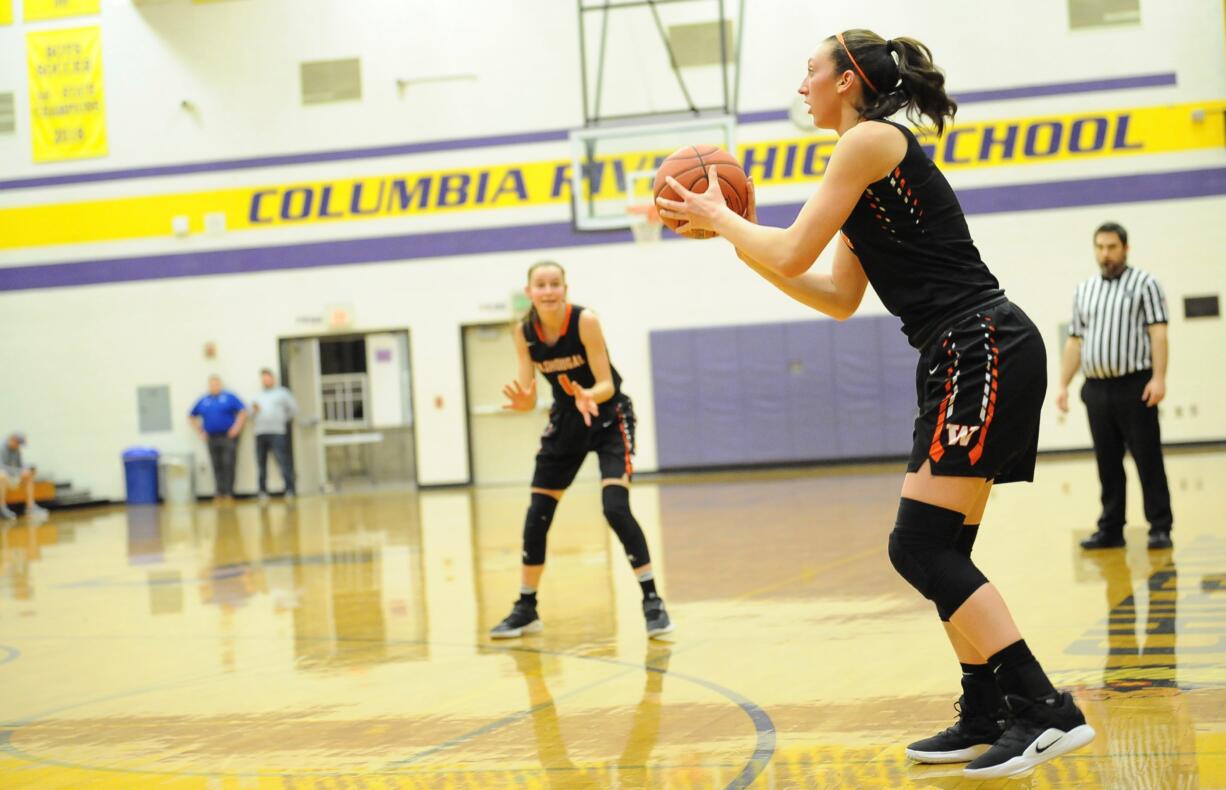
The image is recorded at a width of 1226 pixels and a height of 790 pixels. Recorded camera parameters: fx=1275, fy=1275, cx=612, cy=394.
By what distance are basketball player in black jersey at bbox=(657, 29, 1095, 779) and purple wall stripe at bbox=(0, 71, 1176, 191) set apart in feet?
52.4

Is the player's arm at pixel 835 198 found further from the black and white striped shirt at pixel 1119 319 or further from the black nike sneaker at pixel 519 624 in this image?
the black and white striped shirt at pixel 1119 319

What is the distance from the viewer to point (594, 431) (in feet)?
20.9

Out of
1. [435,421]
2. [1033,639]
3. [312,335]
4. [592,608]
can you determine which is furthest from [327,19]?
[1033,639]

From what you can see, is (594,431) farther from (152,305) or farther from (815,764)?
(152,305)

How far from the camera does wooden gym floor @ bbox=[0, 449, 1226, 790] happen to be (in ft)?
12.2

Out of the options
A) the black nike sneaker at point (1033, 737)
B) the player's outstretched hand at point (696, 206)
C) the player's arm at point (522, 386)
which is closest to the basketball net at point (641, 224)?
the player's arm at point (522, 386)

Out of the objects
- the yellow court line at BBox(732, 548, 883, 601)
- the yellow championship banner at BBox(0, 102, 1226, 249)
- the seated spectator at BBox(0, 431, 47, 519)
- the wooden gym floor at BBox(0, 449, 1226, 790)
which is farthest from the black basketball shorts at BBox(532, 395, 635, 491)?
the seated spectator at BBox(0, 431, 47, 519)

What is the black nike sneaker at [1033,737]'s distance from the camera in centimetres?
318

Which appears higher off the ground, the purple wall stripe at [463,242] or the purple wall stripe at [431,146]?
the purple wall stripe at [431,146]

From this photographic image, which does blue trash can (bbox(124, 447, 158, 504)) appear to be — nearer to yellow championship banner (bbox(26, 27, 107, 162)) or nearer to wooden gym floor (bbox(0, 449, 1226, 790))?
yellow championship banner (bbox(26, 27, 107, 162))

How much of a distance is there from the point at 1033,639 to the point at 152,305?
59.5ft

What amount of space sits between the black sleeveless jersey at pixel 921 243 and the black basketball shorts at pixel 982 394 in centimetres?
7

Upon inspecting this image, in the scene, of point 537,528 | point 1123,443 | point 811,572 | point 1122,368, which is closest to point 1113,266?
point 1122,368

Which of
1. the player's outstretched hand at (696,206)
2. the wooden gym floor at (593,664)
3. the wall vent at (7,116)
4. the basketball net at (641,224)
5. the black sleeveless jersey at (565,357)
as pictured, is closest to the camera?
the player's outstretched hand at (696,206)
